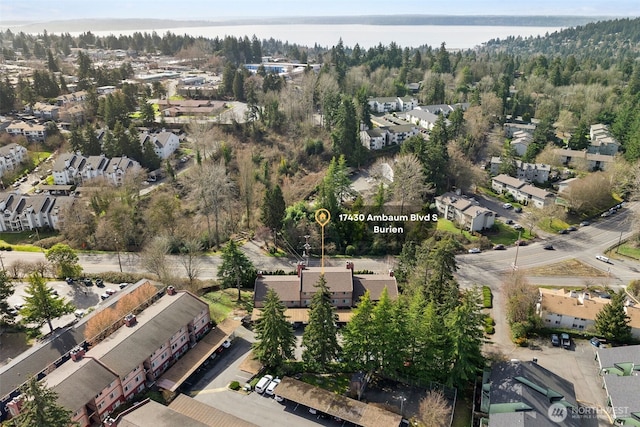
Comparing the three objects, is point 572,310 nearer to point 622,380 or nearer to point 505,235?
point 622,380

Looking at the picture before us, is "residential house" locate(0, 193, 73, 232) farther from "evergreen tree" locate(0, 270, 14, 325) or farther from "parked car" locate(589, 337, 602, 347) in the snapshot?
"parked car" locate(589, 337, 602, 347)

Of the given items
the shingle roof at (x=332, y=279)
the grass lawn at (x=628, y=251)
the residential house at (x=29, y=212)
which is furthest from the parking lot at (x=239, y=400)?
the grass lawn at (x=628, y=251)

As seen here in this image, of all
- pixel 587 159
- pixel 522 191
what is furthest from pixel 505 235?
pixel 587 159

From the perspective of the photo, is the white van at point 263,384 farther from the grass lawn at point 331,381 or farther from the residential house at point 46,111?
the residential house at point 46,111

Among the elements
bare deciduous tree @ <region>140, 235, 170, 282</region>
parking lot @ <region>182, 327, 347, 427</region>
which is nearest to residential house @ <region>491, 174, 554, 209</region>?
parking lot @ <region>182, 327, 347, 427</region>

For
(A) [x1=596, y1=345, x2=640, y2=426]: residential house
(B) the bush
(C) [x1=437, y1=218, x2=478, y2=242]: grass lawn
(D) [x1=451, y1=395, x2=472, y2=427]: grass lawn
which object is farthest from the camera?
(C) [x1=437, y1=218, x2=478, y2=242]: grass lawn
